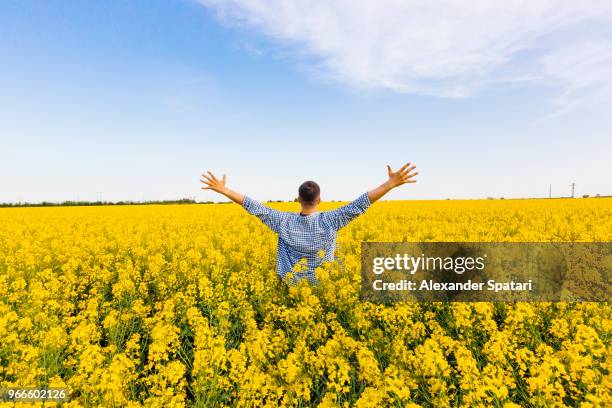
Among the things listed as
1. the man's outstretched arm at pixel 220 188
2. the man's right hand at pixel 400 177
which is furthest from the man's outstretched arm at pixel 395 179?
the man's outstretched arm at pixel 220 188

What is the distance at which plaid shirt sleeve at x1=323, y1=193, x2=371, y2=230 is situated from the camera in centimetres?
500

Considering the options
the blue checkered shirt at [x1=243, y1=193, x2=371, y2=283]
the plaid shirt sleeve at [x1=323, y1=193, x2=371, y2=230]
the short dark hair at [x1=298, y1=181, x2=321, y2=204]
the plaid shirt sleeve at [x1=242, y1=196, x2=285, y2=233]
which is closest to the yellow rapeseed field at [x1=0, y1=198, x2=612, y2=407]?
the blue checkered shirt at [x1=243, y1=193, x2=371, y2=283]

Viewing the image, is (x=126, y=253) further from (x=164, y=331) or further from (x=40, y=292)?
(x=164, y=331)

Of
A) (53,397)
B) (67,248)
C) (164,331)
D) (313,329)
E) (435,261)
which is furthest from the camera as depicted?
(67,248)

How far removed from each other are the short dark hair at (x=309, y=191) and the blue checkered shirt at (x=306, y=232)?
0.30 m

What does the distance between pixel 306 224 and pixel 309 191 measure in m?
0.52

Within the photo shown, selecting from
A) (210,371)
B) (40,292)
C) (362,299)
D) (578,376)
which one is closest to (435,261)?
(362,299)

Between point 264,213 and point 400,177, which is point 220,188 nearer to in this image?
point 264,213

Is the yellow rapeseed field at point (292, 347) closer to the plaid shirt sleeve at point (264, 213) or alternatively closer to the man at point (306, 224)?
the man at point (306, 224)

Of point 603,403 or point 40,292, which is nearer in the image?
point 603,403

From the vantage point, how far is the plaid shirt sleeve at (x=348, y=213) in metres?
5.00

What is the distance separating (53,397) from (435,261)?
529 centimetres

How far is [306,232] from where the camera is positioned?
5.39 metres

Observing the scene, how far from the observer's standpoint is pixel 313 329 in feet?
13.2
